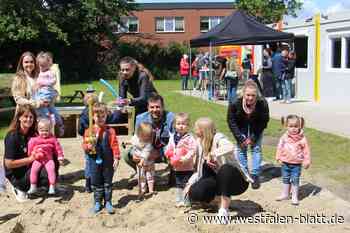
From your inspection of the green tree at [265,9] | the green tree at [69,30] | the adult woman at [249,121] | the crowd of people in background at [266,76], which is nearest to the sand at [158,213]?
the adult woman at [249,121]

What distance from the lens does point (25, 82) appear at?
763 cm

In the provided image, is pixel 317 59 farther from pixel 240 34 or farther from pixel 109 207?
pixel 109 207

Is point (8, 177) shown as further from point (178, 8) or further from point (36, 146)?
point (178, 8)

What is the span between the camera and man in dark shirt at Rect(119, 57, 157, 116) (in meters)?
7.38

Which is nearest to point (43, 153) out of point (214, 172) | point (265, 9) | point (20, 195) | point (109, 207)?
point (20, 195)

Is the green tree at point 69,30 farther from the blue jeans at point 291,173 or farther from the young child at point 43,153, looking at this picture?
the blue jeans at point 291,173

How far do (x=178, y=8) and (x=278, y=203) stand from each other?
48.6m

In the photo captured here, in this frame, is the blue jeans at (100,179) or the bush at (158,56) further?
the bush at (158,56)

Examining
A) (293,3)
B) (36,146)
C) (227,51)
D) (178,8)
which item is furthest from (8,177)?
(178,8)

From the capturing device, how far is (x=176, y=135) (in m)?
6.53

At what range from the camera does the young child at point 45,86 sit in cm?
769

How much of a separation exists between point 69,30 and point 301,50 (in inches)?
666

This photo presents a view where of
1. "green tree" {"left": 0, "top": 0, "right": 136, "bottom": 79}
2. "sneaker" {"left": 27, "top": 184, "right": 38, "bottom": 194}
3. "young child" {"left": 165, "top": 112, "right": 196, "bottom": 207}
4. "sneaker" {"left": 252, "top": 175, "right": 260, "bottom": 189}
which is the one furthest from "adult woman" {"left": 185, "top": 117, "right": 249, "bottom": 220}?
"green tree" {"left": 0, "top": 0, "right": 136, "bottom": 79}

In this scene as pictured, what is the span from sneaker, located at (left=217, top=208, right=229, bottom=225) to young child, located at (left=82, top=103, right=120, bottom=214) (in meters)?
1.22
